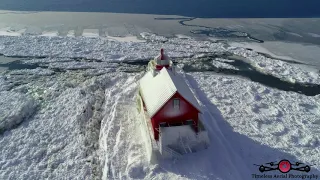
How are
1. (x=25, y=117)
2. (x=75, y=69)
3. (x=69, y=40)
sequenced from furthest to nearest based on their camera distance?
(x=69, y=40) < (x=75, y=69) < (x=25, y=117)

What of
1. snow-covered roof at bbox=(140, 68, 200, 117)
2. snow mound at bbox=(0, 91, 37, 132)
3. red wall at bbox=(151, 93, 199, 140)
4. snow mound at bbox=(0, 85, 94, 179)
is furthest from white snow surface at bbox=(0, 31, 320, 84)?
red wall at bbox=(151, 93, 199, 140)

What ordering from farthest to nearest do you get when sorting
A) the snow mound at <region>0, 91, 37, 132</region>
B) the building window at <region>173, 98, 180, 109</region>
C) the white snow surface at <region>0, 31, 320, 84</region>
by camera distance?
the white snow surface at <region>0, 31, 320, 84</region>
the snow mound at <region>0, 91, 37, 132</region>
the building window at <region>173, 98, 180, 109</region>

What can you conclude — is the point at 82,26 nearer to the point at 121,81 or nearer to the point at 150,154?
the point at 121,81

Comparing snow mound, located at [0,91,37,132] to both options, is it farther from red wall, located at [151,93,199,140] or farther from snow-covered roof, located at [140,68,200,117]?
red wall, located at [151,93,199,140]

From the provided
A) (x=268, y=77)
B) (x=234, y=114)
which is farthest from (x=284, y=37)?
(x=234, y=114)

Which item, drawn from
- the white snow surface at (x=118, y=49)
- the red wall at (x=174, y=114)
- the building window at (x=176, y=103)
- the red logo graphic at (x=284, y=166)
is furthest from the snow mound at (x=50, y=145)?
the white snow surface at (x=118, y=49)

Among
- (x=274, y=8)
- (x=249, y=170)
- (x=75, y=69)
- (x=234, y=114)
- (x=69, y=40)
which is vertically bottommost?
(x=249, y=170)
